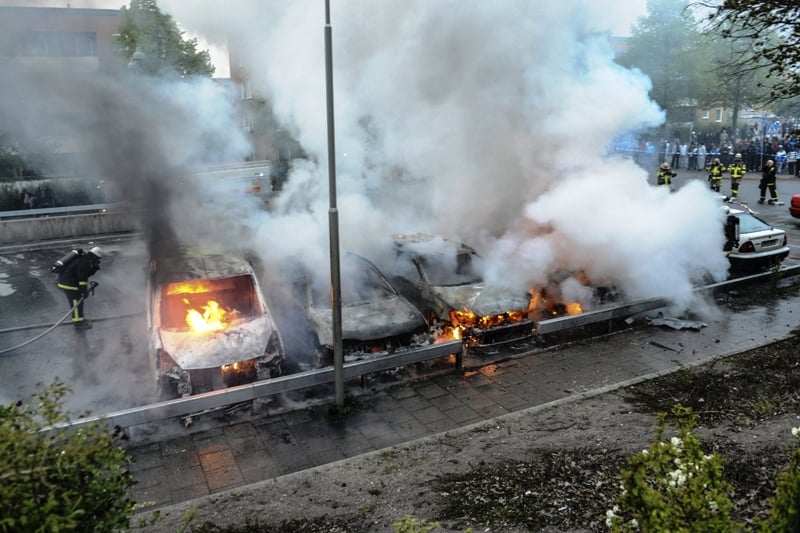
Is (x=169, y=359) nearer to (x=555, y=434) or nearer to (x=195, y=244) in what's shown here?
(x=195, y=244)

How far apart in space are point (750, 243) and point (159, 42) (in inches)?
682

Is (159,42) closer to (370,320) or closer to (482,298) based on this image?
(370,320)

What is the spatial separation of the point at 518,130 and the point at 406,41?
3060 millimetres

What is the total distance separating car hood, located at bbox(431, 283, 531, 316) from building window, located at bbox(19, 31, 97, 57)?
25.4ft

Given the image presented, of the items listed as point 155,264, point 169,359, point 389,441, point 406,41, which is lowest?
Answer: point 389,441

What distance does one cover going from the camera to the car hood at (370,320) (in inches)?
316

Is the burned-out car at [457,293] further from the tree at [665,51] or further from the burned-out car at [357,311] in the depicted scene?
the tree at [665,51]

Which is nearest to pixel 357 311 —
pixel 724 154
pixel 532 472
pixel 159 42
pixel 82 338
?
pixel 532 472

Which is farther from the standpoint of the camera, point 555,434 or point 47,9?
point 47,9

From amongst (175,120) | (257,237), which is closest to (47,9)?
(175,120)

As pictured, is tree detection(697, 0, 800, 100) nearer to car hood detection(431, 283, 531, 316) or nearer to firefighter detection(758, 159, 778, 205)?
car hood detection(431, 283, 531, 316)

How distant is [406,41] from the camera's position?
12148mm

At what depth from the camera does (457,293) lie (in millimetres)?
9234

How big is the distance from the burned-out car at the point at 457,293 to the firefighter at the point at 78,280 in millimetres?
5268
